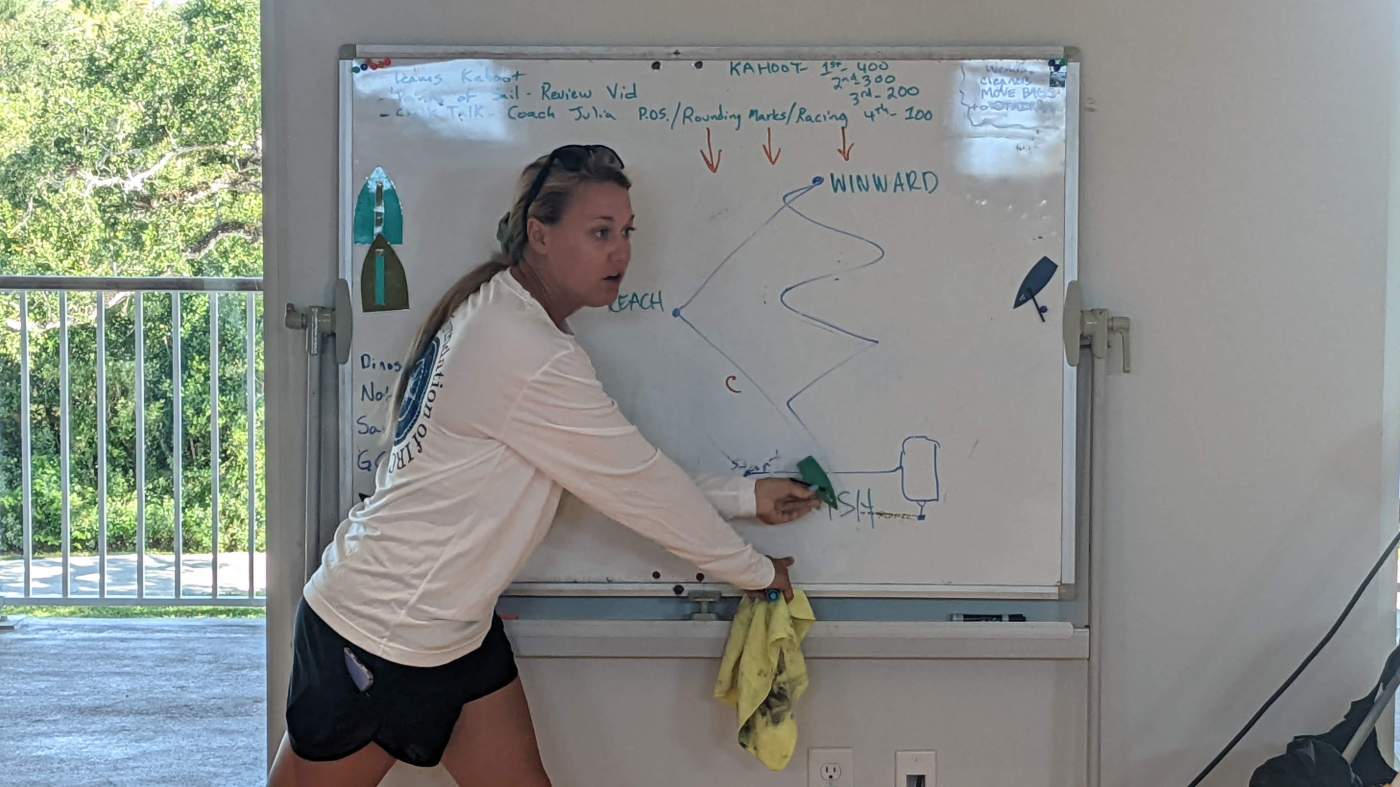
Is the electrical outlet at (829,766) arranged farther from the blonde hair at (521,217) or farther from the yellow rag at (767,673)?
the blonde hair at (521,217)

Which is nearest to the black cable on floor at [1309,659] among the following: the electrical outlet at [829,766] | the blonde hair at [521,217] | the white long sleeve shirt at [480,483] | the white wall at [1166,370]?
the white wall at [1166,370]

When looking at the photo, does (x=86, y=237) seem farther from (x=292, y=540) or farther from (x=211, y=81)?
(x=292, y=540)

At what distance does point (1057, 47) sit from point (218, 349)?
5.64 feet

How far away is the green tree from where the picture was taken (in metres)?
2.31

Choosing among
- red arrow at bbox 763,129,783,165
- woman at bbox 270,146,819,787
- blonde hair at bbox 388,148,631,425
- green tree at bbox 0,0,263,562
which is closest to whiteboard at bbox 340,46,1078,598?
red arrow at bbox 763,129,783,165

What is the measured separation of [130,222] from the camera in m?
2.36

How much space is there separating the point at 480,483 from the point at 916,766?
3.30 ft

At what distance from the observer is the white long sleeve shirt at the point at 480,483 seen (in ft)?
5.64

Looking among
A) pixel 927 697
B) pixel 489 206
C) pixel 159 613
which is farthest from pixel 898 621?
pixel 159 613

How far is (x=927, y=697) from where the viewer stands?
7.04 ft

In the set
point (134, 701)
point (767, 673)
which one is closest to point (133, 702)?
point (134, 701)

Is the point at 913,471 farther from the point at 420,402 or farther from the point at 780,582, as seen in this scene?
the point at 420,402

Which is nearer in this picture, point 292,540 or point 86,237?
point 292,540

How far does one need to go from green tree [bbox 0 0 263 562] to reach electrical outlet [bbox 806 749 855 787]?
4.12 ft
